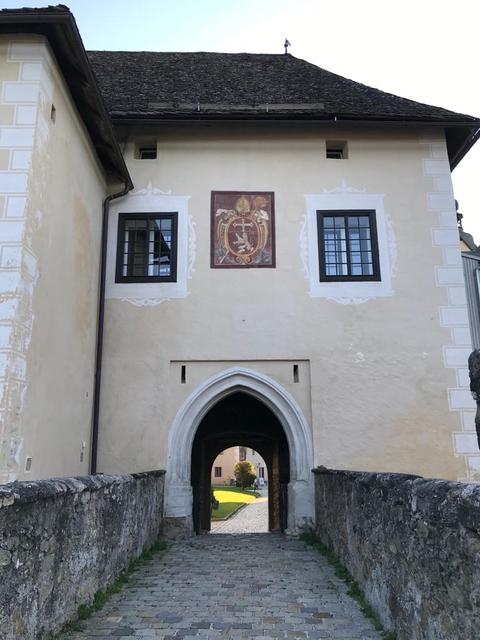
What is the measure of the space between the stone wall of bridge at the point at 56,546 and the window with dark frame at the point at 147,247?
17.1 ft

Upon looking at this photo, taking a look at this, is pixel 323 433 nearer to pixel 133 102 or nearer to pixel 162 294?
pixel 162 294

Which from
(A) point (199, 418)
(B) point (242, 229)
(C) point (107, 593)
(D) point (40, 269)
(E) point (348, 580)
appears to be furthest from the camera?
(B) point (242, 229)

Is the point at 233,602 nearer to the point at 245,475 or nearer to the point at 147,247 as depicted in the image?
the point at 147,247

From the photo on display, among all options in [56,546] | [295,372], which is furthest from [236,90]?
[56,546]

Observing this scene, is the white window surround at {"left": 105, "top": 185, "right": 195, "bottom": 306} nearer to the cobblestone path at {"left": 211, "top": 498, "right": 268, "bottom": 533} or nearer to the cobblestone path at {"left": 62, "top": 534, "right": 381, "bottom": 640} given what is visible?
the cobblestone path at {"left": 62, "top": 534, "right": 381, "bottom": 640}

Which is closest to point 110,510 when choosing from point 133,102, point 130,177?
point 130,177

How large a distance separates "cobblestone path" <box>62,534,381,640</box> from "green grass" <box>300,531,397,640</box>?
0.07 m

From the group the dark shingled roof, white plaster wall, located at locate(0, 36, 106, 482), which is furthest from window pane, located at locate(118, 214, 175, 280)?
the dark shingled roof

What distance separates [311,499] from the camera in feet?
33.4

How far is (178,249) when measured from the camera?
11.3m

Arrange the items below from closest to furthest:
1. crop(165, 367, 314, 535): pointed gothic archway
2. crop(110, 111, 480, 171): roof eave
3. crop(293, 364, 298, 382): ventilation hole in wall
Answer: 1. crop(165, 367, 314, 535): pointed gothic archway
2. crop(293, 364, 298, 382): ventilation hole in wall
3. crop(110, 111, 480, 171): roof eave

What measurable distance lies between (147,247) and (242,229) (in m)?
1.89

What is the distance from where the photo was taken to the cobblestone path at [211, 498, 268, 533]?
72.4ft

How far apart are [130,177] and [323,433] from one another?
619cm
